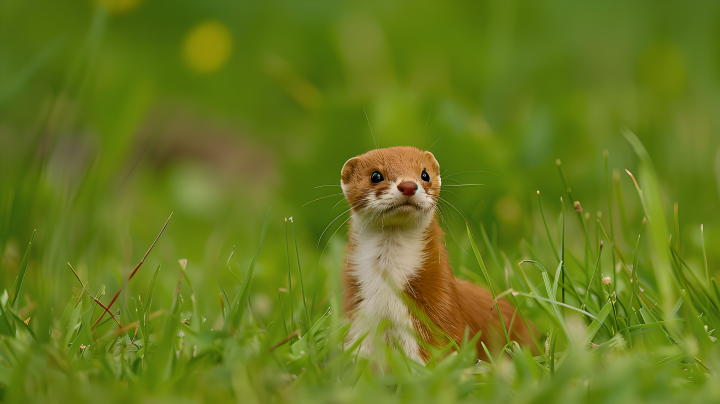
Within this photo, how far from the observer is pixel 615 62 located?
6.56 metres

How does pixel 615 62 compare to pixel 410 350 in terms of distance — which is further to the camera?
pixel 615 62

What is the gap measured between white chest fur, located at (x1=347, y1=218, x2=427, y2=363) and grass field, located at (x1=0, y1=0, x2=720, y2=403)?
0.14 metres

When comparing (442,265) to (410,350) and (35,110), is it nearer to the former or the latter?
(410,350)

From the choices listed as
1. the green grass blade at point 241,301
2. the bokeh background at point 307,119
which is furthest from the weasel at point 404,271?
the green grass blade at point 241,301

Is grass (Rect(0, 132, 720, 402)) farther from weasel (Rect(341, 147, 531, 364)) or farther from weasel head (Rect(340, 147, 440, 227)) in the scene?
weasel head (Rect(340, 147, 440, 227))

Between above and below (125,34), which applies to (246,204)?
below

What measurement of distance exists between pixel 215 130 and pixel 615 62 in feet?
17.6

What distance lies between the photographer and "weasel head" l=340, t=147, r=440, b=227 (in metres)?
2.42

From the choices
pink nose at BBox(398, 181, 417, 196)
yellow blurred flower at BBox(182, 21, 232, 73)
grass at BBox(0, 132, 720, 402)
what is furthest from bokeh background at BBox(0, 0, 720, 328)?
pink nose at BBox(398, 181, 417, 196)

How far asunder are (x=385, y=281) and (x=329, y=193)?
1655mm

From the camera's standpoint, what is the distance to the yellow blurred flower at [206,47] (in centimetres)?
662

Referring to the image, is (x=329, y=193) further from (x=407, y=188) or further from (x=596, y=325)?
(x=596, y=325)

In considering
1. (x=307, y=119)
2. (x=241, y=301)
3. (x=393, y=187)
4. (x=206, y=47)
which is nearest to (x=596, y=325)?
(x=393, y=187)

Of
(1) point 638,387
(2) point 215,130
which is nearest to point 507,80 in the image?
(1) point 638,387
